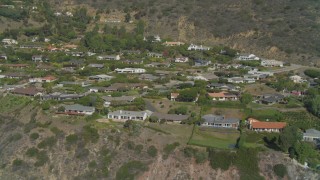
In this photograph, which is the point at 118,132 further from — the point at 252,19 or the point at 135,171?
the point at 252,19

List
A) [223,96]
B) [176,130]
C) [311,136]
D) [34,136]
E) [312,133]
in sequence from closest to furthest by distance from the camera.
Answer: [311,136], [312,133], [176,130], [34,136], [223,96]

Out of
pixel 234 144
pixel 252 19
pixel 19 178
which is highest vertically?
pixel 252 19

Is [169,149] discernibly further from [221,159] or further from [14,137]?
[14,137]

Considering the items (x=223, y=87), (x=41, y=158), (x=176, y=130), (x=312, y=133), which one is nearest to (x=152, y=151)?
(x=176, y=130)

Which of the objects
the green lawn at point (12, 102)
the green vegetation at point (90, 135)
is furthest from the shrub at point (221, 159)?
the green lawn at point (12, 102)

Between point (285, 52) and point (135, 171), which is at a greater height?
point (285, 52)

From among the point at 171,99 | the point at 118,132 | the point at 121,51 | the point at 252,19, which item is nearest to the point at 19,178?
the point at 118,132
